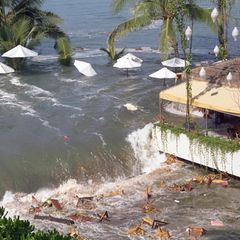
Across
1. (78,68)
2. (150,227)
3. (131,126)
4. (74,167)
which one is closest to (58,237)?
(150,227)

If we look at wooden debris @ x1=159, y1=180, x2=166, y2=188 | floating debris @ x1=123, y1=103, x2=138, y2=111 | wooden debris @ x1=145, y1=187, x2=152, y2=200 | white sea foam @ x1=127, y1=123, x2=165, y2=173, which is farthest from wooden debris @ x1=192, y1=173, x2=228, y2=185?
floating debris @ x1=123, y1=103, x2=138, y2=111

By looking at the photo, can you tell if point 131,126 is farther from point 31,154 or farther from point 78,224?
point 78,224

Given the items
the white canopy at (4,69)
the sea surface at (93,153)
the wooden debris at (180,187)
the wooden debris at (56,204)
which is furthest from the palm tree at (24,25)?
the wooden debris at (180,187)

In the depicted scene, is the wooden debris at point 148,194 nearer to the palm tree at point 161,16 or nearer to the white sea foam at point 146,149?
the white sea foam at point 146,149

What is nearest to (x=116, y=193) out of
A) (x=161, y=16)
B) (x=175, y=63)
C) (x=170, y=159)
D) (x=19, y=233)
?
(x=170, y=159)

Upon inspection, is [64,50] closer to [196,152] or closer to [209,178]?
Result: [196,152]
